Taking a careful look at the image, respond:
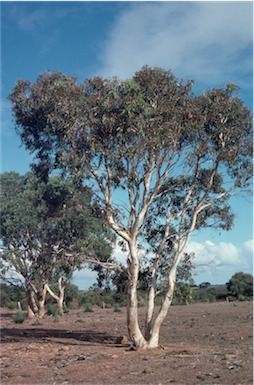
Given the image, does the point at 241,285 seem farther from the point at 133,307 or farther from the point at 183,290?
the point at 133,307

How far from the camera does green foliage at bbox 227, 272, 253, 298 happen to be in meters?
63.8

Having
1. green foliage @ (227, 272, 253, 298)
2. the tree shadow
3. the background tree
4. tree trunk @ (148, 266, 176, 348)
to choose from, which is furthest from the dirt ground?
green foliage @ (227, 272, 253, 298)

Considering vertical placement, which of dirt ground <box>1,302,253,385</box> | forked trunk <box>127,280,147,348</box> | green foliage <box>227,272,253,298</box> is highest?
green foliage <box>227,272,253,298</box>

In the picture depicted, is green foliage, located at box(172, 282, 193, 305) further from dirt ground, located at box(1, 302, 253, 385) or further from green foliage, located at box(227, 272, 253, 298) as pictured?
green foliage, located at box(227, 272, 253, 298)

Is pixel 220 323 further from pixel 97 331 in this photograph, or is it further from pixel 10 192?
pixel 10 192

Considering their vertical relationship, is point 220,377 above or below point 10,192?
below

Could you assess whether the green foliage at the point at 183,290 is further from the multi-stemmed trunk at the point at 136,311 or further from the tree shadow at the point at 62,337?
the tree shadow at the point at 62,337

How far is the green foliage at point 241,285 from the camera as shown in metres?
63.8

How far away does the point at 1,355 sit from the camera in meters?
16.7

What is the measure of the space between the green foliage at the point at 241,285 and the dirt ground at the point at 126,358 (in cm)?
4059

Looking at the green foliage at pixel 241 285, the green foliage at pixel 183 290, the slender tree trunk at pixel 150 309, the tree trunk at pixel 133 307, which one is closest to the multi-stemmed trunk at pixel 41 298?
the green foliage at pixel 183 290

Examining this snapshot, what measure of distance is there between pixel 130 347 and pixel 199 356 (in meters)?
3.19

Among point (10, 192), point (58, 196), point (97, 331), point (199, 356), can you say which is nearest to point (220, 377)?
point (199, 356)

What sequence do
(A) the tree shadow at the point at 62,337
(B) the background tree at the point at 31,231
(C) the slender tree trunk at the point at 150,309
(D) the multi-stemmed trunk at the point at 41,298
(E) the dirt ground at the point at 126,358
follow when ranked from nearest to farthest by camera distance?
(E) the dirt ground at the point at 126,358 < (C) the slender tree trunk at the point at 150,309 < (A) the tree shadow at the point at 62,337 < (B) the background tree at the point at 31,231 < (D) the multi-stemmed trunk at the point at 41,298
